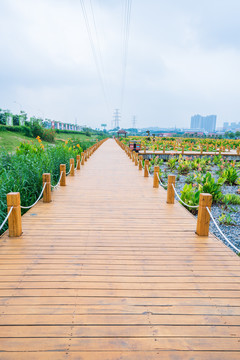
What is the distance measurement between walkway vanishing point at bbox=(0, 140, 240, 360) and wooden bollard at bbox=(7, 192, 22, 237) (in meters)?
0.15

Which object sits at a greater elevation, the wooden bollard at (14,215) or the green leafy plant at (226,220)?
the wooden bollard at (14,215)

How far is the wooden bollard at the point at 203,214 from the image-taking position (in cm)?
373

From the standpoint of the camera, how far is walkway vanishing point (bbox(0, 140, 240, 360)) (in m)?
1.80

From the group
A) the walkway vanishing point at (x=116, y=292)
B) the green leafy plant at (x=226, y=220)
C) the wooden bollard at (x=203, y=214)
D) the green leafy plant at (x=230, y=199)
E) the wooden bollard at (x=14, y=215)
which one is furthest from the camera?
the green leafy plant at (x=230, y=199)

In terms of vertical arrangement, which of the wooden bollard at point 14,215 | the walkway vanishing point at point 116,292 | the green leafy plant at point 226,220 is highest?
the wooden bollard at point 14,215

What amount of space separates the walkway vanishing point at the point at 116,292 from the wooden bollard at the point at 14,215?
0.50 ft

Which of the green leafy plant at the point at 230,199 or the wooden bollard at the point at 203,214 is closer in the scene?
the wooden bollard at the point at 203,214

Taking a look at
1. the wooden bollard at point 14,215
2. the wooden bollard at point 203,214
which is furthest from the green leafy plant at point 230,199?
the wooden bollard at point 14,215

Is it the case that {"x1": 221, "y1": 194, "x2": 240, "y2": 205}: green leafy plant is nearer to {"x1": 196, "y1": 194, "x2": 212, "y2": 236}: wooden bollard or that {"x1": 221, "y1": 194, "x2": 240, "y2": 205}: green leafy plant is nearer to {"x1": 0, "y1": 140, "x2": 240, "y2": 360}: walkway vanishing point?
{"x1": 0, "y1": 140, "x2": 240, "y2": 360}: walkway vanishing point

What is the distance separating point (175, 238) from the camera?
3.79 metres

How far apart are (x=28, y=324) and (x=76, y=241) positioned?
163cm

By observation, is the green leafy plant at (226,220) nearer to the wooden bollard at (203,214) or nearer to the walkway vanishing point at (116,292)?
the walkway vanishing point at (116,292)

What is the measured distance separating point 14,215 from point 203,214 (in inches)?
107

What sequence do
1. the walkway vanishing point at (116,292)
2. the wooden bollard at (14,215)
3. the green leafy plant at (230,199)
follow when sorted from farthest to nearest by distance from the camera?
the green leafy plant at (230,199)
the wooden bollard at (14,215)
the walkway vanishing point at (116,292)
